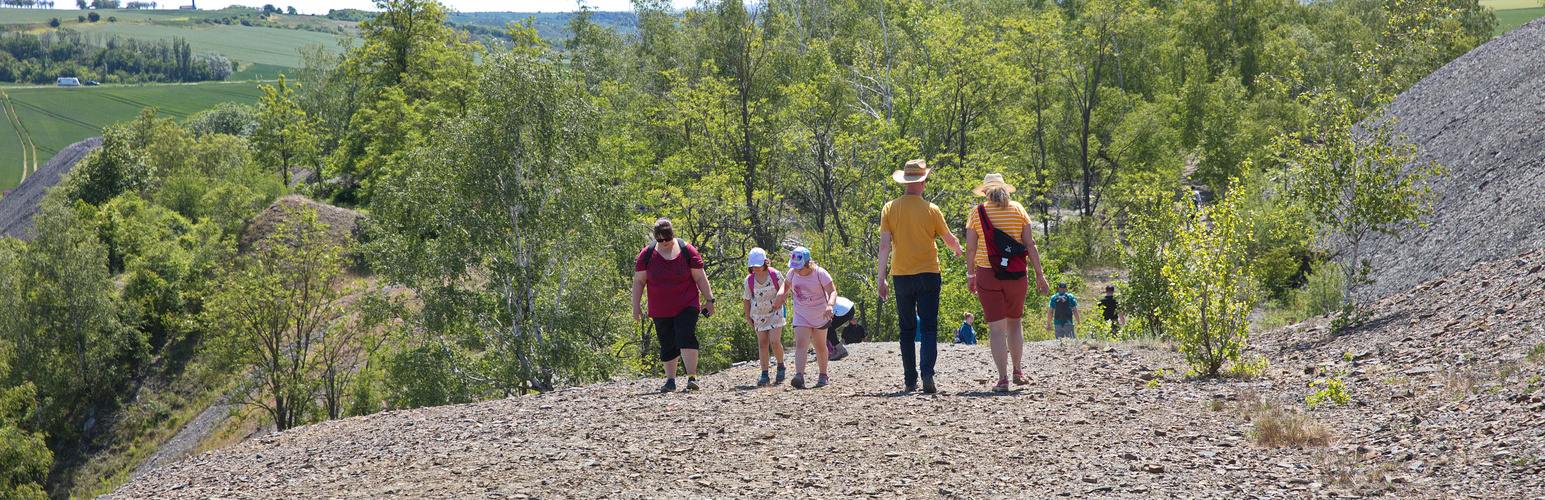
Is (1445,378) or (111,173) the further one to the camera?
(111,173)


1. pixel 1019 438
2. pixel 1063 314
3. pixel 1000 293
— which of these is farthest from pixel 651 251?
pixel 1063 314

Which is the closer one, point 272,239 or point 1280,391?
point 1280,391

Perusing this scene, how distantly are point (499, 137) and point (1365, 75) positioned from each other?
1557 cm

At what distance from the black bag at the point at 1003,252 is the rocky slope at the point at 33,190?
303 feet

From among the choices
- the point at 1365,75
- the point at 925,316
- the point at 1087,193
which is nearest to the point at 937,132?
the point at 1087,193

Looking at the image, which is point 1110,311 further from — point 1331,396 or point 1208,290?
point 1331,396

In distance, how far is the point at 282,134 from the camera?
49094 mm

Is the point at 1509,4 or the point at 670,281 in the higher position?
the point at 1509,4

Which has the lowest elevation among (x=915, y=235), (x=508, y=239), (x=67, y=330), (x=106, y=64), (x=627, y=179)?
(x=67, y=330)

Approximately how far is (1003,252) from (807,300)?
205 cm

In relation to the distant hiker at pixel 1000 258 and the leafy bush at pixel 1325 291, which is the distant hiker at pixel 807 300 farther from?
the leafy bush at pixel 1325 291

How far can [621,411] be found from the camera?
8078 mm

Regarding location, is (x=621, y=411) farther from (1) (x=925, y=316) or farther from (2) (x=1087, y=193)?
(2) (x=1087, y=193)

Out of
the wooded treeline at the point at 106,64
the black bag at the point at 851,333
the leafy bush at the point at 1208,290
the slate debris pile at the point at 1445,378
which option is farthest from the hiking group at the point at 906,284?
the wooded treeline at the point at 106,64
